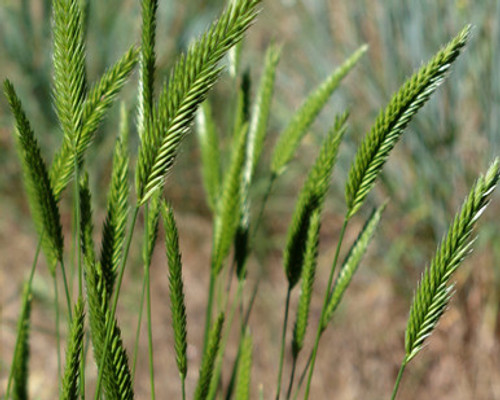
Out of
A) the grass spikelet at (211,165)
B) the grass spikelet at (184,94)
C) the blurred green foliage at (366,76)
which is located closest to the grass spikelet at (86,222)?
the grass spikelet at (184,94)

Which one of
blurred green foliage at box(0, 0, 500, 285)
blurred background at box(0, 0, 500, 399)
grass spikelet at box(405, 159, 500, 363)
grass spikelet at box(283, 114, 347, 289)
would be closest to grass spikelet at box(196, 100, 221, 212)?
grass spikelet at box(283, 114, 347, 289)

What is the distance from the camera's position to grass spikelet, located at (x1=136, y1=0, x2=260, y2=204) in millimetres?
710

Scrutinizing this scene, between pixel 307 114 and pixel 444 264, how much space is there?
397 mm

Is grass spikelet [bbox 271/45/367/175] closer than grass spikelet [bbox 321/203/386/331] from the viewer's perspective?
No

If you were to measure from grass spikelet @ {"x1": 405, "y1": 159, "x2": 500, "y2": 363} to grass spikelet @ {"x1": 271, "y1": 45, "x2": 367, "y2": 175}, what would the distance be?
1.16 ft

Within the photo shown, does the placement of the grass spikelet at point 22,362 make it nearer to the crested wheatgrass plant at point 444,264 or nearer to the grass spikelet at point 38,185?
the grass spikelet at point 38,185

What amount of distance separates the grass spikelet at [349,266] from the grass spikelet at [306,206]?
0.05 m

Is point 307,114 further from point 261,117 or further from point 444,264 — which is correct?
point 444,264

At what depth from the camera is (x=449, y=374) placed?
7.56 ft

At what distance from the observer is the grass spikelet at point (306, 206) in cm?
96

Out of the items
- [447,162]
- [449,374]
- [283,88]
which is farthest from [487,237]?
[283,88]

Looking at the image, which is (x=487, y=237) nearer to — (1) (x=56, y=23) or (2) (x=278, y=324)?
(2) (x=278, y=324)

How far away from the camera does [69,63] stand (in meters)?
0.78

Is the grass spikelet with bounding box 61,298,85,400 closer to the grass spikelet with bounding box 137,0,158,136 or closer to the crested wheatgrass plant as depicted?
the grass spikelet with bounding box 137,0,158,136
